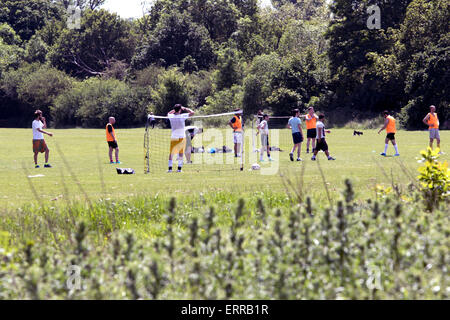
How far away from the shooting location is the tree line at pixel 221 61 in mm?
61094

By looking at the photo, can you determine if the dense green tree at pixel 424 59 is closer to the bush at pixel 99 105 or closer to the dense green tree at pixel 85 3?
the bush at pixel 99 105

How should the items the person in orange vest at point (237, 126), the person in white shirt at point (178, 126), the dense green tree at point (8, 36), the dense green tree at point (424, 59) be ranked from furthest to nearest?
1. the dense green tree at point (8, 36)
2. the dense green tree at point (424, 59)
3. the person in orange vest at point (237, 126)
4. the person in white shirt at point (178, 126)

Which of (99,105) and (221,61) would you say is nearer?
(221,61)

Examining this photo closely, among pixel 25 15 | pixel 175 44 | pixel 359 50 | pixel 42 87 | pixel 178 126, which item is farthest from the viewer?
pixel 25 15

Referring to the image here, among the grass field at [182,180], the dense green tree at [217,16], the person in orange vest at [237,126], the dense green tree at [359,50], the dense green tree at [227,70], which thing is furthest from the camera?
the dense green tree at [217,16]

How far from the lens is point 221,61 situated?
8306 centimetres

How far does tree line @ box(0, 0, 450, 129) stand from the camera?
6109cm

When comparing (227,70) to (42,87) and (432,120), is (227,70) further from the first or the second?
(432,120)

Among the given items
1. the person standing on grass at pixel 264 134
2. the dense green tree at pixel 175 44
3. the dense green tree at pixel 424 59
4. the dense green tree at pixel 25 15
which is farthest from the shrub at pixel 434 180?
the dense green tree at pixel 25 15

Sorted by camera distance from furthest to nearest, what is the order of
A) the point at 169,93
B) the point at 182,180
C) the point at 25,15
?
the point at 25,15 → the point at 169,93 → the point at 182,180

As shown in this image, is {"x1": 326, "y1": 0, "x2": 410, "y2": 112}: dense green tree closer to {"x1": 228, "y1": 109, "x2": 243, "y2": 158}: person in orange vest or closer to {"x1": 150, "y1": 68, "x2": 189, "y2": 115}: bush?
{"x1": 150, "y1": 68, "x2": 189, "y2": 115}: bush

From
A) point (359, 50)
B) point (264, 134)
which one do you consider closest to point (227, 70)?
point (359, 50)

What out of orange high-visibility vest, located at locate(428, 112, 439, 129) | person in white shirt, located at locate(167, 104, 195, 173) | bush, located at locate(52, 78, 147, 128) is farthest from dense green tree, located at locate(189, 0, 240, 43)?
person in white shirt, located at locate(167, 104, 195, 173)
